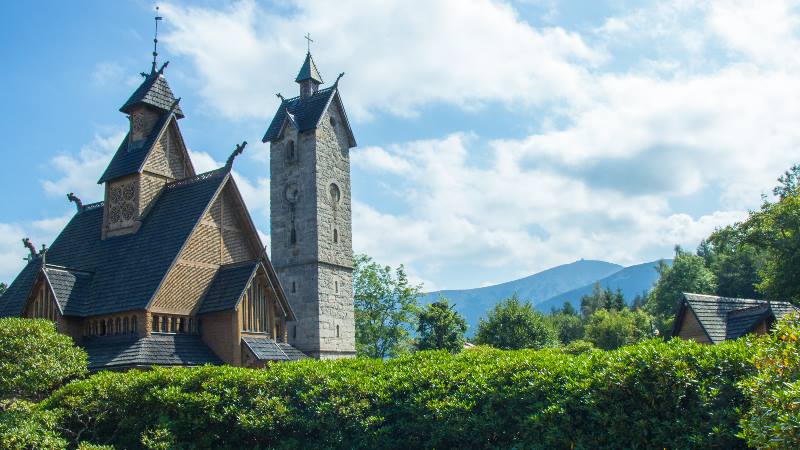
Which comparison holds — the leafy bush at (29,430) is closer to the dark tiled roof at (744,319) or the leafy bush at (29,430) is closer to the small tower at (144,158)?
the small tower at (144,158)

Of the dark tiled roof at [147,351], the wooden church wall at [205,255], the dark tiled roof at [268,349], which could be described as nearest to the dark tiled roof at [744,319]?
the dark tiled roof at [268,349]

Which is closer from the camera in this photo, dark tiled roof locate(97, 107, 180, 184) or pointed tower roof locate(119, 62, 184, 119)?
dark tiled roof locate(97, 107, 180, 184)

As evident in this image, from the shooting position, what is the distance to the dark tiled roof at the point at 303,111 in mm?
42094

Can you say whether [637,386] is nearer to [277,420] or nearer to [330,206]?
[277,420]

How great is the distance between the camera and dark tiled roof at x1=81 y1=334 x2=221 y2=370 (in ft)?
70.8

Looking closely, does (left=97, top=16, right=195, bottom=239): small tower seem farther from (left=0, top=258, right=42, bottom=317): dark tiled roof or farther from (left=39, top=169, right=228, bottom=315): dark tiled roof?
(left=0, top=258, right=42, bottom=317): dark tiled roof

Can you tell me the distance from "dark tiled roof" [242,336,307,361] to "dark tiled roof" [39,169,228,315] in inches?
152

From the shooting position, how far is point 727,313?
29.9 metres

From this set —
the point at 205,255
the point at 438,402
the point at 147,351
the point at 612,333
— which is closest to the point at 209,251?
the point at 205,255

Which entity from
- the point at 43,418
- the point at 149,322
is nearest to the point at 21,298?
the point at 149,322

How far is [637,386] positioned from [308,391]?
6.43 m

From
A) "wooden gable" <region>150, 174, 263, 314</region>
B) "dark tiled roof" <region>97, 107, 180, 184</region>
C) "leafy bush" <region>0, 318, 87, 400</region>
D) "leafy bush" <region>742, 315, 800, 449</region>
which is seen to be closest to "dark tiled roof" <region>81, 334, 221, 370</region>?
"wooden gable" <region>150, 174, 263, 314</region>

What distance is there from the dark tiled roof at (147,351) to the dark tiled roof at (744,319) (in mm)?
21532

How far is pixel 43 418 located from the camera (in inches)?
600
